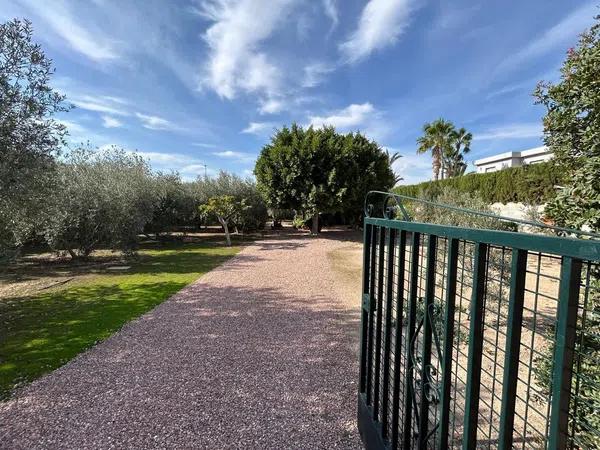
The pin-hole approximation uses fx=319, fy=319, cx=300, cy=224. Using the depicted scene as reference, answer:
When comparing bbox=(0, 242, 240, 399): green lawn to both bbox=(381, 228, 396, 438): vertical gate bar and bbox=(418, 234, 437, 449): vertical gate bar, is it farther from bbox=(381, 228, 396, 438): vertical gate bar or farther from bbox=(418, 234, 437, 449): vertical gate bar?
bbox=(418, 234, 437, 449): vertical gate bar

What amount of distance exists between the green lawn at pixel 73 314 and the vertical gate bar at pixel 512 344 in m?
4.63

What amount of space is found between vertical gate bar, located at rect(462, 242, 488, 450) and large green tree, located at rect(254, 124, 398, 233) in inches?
617

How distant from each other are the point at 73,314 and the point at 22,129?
11.2ft

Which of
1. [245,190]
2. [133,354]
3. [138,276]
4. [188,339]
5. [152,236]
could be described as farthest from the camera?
[245,190]

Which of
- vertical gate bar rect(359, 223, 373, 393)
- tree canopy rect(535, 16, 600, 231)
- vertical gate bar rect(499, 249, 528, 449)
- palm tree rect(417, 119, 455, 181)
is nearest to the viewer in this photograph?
vertical gate bar rect(499, 249, 528, 449)

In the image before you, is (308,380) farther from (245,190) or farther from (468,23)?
(245,190)

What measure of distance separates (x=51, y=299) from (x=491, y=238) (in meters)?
8.61

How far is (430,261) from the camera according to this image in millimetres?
1746

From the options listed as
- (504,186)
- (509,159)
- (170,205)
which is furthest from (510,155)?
(170,205)

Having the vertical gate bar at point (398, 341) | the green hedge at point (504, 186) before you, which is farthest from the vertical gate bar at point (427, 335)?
the green hedge at point (504, 186)

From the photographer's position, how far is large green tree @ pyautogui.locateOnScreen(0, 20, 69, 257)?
5.15m

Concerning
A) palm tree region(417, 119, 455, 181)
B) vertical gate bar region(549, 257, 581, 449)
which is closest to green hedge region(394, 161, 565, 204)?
vertical gate bar region(549, 257, 581, 449)

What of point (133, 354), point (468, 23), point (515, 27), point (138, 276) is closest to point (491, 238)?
point (133, 354)

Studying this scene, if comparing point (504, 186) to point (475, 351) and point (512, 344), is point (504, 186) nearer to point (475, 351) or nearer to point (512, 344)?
point (475, 351)
